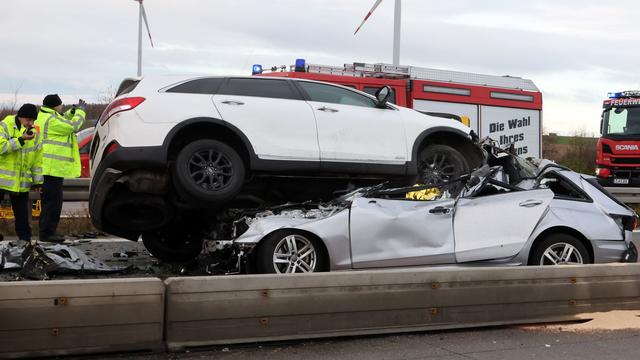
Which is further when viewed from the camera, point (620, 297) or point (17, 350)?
point (620, 297)

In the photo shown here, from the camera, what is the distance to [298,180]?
22.3 feet

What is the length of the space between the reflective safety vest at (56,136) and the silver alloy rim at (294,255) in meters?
4.01

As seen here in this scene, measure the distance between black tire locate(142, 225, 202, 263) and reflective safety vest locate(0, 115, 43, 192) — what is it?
6.16 feet

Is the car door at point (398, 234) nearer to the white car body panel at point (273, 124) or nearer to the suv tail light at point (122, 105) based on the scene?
the white car body panel at point (273, 124)

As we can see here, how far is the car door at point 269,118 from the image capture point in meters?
6.36

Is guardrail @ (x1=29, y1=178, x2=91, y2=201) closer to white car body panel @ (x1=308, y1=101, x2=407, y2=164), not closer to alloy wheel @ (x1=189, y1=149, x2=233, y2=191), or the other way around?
alloy wheel @ (x1=189, y1=149, x2=233, y2=191)

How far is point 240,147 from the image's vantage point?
21.0 ft

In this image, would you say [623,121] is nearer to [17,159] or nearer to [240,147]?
[240,147]

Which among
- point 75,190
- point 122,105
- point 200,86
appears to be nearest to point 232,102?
point 200,86

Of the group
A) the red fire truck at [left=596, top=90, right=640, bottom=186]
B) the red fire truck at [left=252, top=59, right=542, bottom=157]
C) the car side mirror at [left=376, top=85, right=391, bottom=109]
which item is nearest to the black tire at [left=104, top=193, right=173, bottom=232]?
the car side mirror at [left=376, top=85, right=391, bottom=109]

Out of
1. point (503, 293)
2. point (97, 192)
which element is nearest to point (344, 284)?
point (503, 293)

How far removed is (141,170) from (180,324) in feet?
6.40

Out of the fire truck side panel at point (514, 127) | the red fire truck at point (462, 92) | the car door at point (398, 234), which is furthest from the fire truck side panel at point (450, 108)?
the car door at point (398, 234)

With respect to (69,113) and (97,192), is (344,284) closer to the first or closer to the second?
(97,192)
